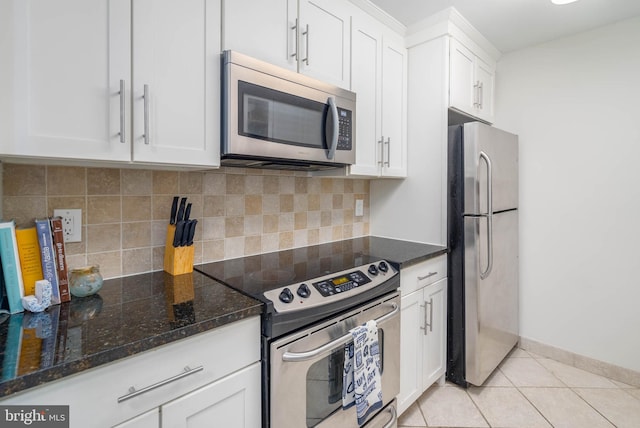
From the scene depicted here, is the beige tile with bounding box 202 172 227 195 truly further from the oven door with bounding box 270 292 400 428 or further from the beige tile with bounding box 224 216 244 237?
the oven door with bounding box 270 292 400 428

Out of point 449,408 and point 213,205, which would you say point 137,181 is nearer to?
point 213,205

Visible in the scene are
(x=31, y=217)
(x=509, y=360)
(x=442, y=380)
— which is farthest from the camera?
(x=509, y=360)

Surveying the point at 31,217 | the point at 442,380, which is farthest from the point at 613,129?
the point at 31,217

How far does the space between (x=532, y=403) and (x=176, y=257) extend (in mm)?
2191

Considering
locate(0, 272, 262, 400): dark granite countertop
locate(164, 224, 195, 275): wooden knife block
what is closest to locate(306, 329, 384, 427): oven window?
locate(0, 272, 262, 400): dark granite countertop

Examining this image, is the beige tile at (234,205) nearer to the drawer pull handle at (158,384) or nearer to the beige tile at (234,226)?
the beige tile at (234,226)

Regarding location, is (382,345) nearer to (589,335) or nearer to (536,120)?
(589,335)

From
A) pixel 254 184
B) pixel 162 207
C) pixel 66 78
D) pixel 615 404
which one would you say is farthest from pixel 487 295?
pixel 66 78

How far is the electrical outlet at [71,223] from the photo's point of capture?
1.19 meters

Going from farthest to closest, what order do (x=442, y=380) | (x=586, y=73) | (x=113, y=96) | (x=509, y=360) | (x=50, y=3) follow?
1. (x=509, y=360)
2. (x=586, y=73)
3. (x=442, y=380)
4. (x=113, y=96)
5. (x=50, y=3)

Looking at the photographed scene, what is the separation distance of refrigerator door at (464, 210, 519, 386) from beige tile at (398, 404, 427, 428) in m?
0.39

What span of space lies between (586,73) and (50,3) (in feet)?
9.71

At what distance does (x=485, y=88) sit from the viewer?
2443mm

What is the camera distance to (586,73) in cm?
222
